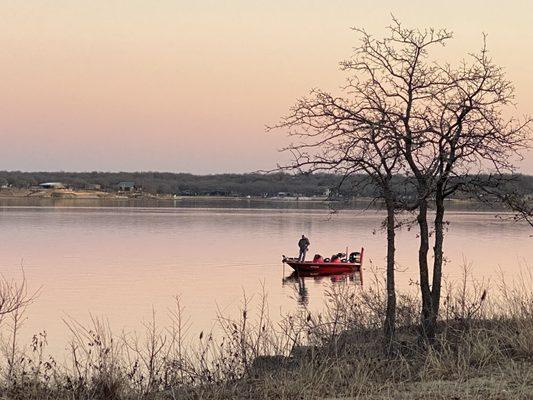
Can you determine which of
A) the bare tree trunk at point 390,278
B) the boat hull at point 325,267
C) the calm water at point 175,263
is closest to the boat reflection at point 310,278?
the boat hull at point 325,267

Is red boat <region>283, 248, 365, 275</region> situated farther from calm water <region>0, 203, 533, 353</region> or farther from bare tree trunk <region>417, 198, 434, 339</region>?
bare tree trunk <region>417, 198, 434, 339</region>

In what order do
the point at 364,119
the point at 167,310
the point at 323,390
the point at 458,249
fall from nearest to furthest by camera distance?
the point at 323,390
the point at 364,119
the point at 167,310
the point at 458,249

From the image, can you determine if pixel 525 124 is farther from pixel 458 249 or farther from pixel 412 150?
pixel 458 249

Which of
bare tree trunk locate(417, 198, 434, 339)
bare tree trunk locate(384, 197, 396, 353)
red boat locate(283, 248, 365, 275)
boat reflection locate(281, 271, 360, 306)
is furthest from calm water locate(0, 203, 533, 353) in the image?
bare tree trunk locate(417, 198, 434, 339)

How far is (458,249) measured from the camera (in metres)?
60.0

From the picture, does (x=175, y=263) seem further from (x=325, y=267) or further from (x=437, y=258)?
(x=437, y=258)

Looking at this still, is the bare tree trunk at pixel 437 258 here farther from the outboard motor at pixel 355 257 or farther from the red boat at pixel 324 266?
the outboard motor at pixel 355 257

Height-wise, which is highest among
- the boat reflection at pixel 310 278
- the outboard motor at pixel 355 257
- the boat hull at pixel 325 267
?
the outboard motor at pixel 355 257

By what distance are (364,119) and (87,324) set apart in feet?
50.0

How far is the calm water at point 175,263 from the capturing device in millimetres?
30078

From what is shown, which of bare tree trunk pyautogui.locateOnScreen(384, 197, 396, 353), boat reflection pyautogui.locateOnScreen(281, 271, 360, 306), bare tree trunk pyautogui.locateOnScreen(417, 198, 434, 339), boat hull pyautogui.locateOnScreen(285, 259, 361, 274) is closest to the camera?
bare tree trunk pyautogui.locateOnScreen(417, 198, 434, 339)

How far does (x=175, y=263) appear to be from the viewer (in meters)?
48.1

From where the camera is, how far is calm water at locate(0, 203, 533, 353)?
3008cm

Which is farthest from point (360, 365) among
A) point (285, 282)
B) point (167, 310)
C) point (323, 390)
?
point (285, 282)
